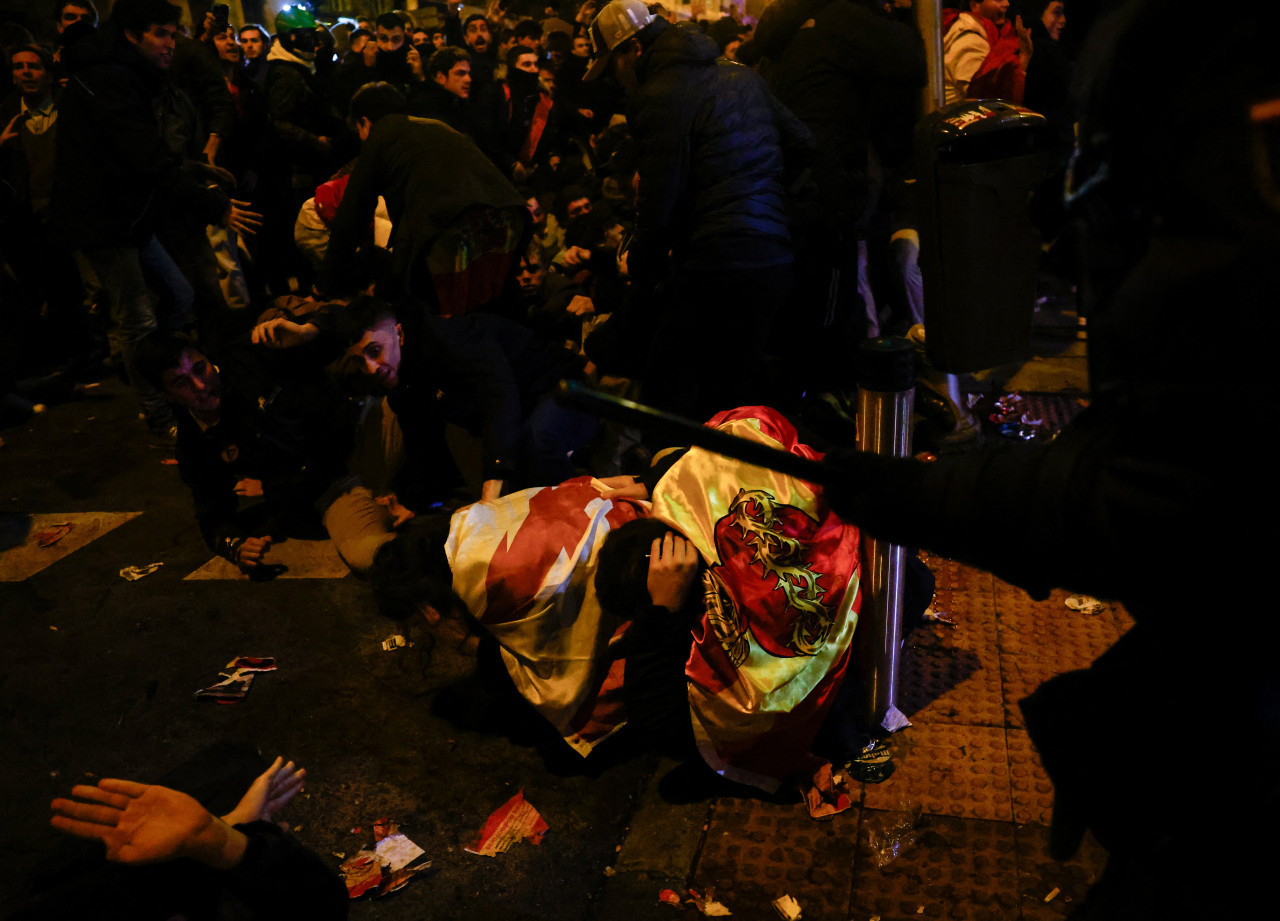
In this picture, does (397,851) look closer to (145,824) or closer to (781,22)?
(145,824)

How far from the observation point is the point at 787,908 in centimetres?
239

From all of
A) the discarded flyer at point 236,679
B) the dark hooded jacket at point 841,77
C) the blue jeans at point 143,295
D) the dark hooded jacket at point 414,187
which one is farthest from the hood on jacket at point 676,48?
the blue jeans at point 143,295

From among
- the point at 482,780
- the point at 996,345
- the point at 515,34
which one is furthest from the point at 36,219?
the point at 996,345

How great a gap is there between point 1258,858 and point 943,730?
5.73ft

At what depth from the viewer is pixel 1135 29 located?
1.19 meters

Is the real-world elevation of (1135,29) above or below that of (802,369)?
above

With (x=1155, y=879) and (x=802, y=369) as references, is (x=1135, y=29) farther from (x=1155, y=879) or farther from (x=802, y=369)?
(x=802, y=369)

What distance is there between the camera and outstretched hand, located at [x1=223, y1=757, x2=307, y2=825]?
2028 millimetres

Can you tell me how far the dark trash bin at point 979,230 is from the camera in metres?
2.82

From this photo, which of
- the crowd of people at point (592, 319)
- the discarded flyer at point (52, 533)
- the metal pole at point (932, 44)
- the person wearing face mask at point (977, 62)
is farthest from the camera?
the person wearing face mask at point (977, 62)

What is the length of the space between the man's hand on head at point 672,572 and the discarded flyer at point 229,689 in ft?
5.93

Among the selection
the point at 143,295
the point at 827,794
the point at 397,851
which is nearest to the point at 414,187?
the point at 143,295

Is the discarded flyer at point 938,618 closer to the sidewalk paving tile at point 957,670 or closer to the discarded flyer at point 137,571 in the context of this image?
the sidewalk paving tile at point 957,670

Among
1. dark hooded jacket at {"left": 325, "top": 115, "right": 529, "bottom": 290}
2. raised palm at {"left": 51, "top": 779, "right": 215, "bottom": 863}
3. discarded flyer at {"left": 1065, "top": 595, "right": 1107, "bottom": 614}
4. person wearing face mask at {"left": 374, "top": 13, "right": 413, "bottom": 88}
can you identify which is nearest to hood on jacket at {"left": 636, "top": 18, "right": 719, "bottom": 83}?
dark hooded jacket at {"left": 325, "top": 115, "right": 529, "bottom": 290}
